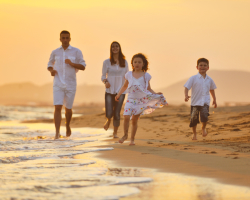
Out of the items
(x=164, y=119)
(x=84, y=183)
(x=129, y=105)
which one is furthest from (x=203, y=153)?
(x=164, y=119)

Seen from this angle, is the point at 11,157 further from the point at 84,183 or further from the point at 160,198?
the point at 160,198

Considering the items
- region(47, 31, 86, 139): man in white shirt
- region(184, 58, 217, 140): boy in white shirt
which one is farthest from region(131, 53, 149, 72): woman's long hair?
region(47, 31, 86, 139): man in white shirt

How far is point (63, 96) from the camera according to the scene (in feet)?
26.0

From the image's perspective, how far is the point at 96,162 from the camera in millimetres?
4410

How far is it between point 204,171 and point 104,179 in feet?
3.49

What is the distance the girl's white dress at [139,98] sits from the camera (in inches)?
245

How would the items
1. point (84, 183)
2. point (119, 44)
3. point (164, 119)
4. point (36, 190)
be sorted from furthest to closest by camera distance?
point (164, 119)
point (119, 44)
point (84, 183)
point (36, 190)

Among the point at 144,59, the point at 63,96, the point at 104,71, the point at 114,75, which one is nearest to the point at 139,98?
Result: the point at 144,59

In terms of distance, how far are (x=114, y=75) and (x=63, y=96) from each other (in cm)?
118

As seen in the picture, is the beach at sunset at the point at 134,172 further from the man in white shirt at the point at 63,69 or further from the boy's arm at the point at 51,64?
the boy's arm at the point at 51,64

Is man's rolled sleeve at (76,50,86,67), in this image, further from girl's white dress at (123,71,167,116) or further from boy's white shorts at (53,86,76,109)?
girl's white dress at (123,71,167,116)

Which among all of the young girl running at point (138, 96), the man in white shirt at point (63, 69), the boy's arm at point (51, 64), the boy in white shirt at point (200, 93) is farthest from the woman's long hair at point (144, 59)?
the boy's arm at point (51, 64)

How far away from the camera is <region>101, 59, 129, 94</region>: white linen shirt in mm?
7684

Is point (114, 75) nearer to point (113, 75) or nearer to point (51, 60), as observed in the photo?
point (113, 75)
